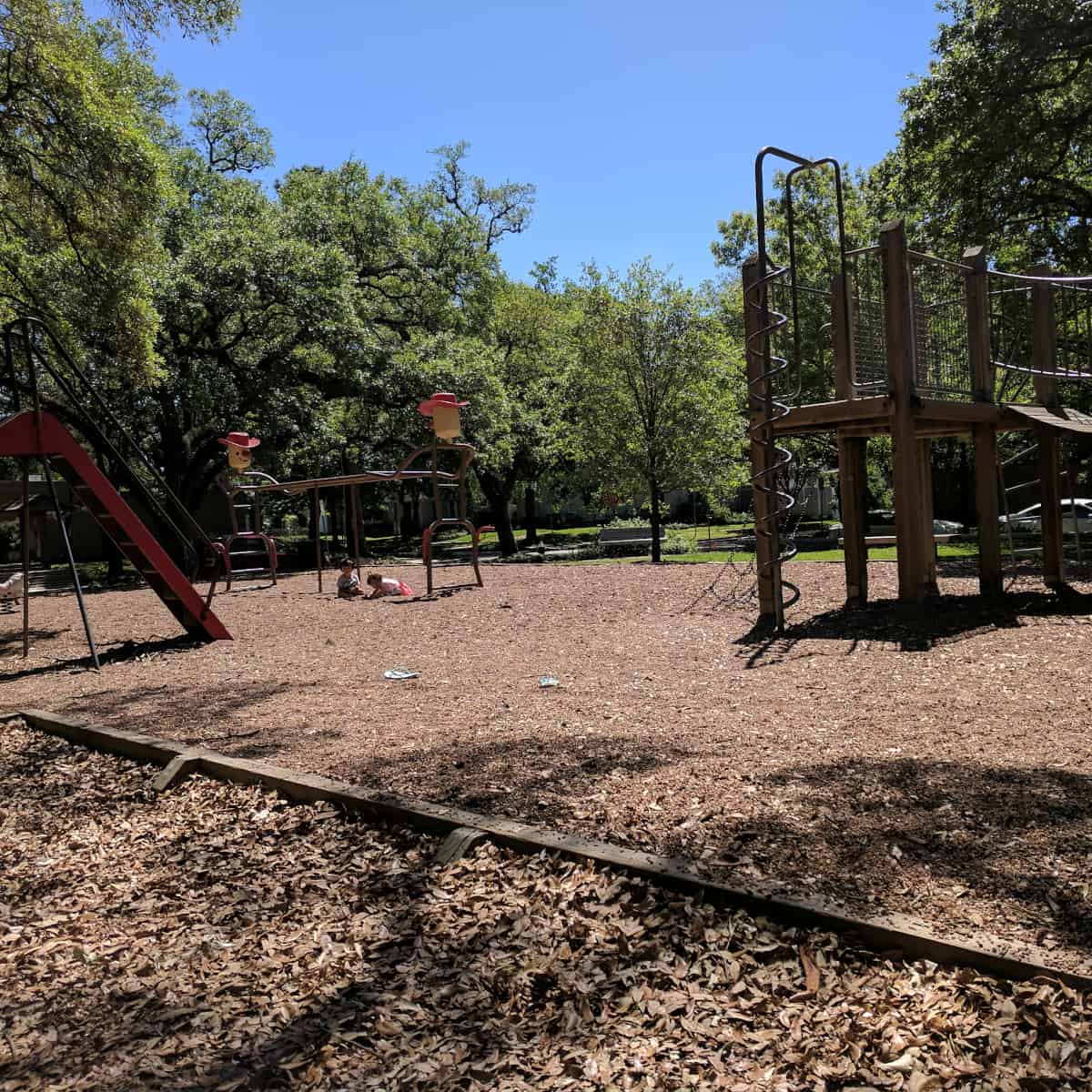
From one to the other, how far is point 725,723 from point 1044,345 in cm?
671

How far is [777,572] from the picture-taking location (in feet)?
26.0

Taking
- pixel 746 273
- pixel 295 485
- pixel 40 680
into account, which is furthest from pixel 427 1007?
pixel 295 485

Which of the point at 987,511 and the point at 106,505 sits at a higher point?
the point at 106,505

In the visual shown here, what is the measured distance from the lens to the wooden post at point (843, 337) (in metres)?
8.27

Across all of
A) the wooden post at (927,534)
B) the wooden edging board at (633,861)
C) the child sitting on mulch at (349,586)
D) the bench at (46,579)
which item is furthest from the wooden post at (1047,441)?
the bench at (46,579)

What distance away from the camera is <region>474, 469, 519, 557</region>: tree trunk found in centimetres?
2842

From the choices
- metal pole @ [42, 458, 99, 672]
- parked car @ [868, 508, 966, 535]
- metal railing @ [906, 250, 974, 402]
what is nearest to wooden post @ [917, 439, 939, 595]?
metal railing @ [906, 250, 974, 402]

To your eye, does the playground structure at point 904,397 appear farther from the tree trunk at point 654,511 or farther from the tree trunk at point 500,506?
the tree trunk at point 500,506

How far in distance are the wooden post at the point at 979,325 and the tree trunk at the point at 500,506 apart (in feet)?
62.4

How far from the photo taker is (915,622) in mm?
7516

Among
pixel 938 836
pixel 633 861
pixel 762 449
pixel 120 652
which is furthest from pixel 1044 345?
pixel 120 652

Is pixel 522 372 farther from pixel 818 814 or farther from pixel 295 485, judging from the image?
pixel 818 814

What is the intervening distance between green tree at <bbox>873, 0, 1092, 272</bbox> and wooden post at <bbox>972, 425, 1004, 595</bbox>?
9.27 meters

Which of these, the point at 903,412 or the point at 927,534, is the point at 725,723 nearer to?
the point at 903,412
